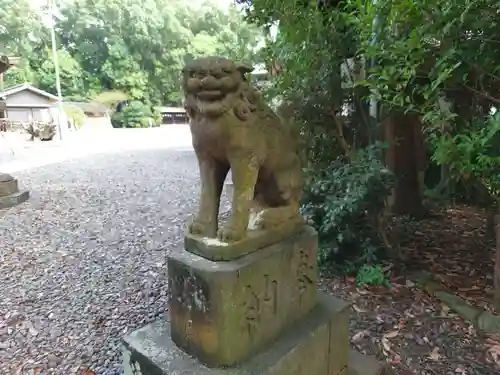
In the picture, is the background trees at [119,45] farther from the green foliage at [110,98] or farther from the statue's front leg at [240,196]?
the statue's front leg at [240,196]

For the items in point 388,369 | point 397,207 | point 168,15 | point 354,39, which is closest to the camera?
point 388,369

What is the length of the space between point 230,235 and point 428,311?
1.59 metres

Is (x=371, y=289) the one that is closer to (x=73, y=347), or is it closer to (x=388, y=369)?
(x=388, y=369)

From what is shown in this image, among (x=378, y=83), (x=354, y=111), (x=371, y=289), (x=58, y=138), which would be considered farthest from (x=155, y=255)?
(x=58, y=138)

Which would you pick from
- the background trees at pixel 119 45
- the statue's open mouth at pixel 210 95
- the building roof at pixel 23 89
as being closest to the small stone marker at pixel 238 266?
the statue's open mouth at pixel 210 95

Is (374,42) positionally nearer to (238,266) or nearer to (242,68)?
(242,68)

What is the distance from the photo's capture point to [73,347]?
6.86ft

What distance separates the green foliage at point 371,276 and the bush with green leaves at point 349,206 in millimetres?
84

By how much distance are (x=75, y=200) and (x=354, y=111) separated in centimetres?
395

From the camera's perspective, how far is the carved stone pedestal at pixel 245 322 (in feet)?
4.44

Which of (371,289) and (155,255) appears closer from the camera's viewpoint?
(371,289)

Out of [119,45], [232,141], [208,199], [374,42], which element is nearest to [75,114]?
[119,45]

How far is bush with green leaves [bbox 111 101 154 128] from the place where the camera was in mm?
19484

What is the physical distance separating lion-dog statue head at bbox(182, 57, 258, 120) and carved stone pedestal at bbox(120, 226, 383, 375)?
525 mm
